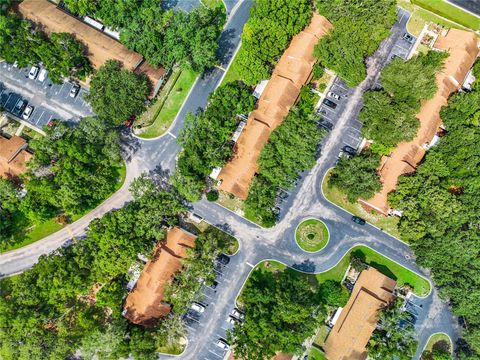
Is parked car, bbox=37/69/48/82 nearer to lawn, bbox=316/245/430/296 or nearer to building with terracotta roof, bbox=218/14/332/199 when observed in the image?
building with terracotta roof, bbox=218/14/332/199

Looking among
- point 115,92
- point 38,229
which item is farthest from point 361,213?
point 38,229

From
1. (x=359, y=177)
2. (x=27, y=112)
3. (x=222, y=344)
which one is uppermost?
(x=359, y=177)

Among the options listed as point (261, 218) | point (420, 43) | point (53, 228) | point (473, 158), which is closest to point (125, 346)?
point (53, 228)

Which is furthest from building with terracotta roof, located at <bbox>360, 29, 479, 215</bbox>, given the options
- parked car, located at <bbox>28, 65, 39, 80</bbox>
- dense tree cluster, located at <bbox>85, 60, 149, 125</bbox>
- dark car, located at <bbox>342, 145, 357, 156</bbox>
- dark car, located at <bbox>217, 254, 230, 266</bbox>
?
parked car, located at <bbox>28, 65, 39, 80</bbox>

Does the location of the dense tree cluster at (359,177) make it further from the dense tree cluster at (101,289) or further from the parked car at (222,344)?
the parked car at (222,344)

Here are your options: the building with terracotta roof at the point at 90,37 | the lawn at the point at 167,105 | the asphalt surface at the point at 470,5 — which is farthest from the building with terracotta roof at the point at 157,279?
the asphalt surface at the point at 470,5

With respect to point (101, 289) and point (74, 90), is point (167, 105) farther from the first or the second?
point (101, 289)
